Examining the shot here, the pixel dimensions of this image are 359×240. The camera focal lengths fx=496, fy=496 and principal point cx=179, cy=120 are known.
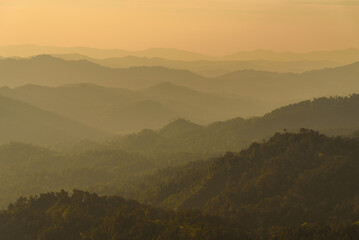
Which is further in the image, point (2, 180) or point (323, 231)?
point (2, 180)

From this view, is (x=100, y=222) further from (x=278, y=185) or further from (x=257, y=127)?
(x=257, y=127)

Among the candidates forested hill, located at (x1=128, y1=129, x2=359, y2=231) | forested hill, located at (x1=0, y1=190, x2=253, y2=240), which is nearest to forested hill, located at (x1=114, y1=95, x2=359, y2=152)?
forested hill, located at (x1=128, y1=129, x2=359, y2=231)

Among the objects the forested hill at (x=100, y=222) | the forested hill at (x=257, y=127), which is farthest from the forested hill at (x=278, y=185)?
the forested hill at (x=257, y=127)

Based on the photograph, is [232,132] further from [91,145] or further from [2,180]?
[2,180]

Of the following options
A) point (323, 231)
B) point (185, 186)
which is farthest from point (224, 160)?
point (323, 231)

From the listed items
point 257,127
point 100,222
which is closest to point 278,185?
point 100,222

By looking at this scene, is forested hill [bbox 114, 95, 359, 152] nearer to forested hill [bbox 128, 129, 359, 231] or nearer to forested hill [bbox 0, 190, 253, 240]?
forested hill [bbox 128, 129, 359, 231]

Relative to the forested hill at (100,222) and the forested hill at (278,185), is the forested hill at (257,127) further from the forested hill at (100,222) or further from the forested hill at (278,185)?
the forested hill at (100,222)
